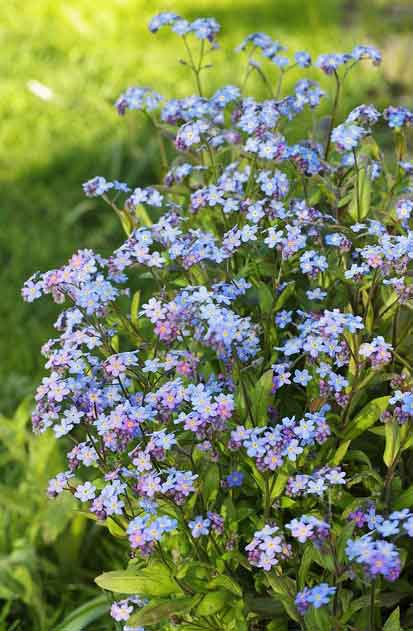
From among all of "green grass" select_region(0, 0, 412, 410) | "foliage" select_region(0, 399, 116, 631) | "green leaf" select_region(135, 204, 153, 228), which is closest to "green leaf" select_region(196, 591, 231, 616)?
"foliage" select_region(0, 399, 116, 631)

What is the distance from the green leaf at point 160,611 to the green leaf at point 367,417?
509 millimetres

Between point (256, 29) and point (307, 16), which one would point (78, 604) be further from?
point (307, 16)

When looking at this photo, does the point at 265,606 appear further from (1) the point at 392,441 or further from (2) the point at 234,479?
(1) the point at 392,441

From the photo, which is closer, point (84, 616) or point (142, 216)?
point (84, 616)

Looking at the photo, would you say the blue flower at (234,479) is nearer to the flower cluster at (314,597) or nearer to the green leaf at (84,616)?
the flower cluster at (314,597)

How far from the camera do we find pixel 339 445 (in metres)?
2.10

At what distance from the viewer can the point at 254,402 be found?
6.60 feet

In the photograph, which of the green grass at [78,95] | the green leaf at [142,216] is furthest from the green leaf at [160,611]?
the green grass at [78,95]

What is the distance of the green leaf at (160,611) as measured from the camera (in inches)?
72.2

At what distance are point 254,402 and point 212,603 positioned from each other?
1.43ft

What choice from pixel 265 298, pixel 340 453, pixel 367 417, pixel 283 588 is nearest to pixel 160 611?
pixel 283 588

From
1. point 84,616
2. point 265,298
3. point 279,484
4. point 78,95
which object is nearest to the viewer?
point 279,484

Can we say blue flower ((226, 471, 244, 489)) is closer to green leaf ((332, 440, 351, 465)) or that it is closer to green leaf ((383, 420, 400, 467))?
green leaf ((332, 440, 351, 465))

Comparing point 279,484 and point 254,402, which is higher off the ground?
point 254,402
